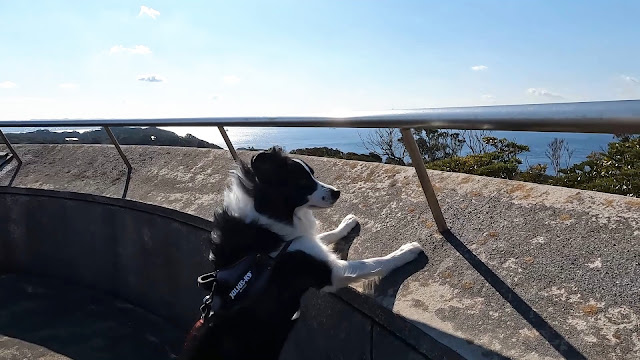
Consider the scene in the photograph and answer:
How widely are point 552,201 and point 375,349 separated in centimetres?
110

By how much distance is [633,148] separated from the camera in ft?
18.5

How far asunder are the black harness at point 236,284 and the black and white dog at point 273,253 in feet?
0.05

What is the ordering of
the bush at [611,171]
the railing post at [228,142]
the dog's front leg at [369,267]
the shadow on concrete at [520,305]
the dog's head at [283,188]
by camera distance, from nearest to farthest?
the shadow on concrete at [520,305] → the dog's front leg at [369,267] → the dog's head at [283,188] → the railing post at [228,142] → the bush at [611,171]

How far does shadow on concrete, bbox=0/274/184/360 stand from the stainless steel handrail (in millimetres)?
2210

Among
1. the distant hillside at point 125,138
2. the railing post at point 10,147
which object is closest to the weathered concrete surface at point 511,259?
the distant hillside at point 125,138

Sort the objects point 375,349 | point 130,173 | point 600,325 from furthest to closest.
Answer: point 130,173 < point 375,349 < point 600,325

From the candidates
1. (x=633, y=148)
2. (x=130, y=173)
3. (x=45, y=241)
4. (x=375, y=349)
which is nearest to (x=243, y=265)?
(x=375, y=349)

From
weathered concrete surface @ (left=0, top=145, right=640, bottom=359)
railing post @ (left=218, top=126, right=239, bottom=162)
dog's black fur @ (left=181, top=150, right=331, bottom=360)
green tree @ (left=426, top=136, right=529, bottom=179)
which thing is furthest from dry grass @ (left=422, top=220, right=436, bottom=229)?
green tree @ (left=426, top=136, right=529, bottom=179)

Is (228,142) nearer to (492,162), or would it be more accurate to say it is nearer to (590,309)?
(590,309)

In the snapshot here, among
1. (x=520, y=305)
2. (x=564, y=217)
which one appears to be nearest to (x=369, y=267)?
(x=520, y=305)

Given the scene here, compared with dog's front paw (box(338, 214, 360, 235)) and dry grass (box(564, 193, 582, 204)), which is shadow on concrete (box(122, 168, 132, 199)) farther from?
dry grass (box(564, 193, 582, 204))

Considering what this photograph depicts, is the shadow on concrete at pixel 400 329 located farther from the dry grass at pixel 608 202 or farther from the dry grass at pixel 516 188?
the dry grass at pixel 608 202

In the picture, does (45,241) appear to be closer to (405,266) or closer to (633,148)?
(405,266)

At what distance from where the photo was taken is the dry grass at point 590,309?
192 centimetres
